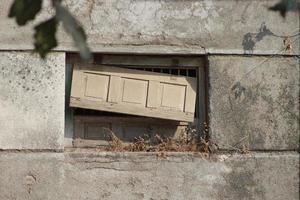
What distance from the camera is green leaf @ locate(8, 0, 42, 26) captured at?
6.22 ft

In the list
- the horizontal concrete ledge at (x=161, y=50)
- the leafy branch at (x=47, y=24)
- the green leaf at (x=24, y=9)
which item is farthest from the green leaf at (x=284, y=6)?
the horizontal concrete ledge at (x=161, y=50)

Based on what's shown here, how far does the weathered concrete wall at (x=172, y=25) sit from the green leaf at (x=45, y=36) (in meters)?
3.86

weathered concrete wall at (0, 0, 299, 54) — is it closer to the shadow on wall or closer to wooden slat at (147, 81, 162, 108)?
the shadow on wall

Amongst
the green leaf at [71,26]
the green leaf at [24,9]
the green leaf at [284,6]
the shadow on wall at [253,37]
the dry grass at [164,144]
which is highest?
the shadow on wall at [253,37]

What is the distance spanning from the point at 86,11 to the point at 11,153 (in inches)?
57.1

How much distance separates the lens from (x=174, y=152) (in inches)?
229

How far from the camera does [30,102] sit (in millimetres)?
5695

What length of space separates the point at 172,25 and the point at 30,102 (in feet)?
4.83

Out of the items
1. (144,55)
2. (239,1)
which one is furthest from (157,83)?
(239,1)

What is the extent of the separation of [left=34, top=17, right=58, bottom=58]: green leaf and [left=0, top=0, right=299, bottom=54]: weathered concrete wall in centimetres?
386

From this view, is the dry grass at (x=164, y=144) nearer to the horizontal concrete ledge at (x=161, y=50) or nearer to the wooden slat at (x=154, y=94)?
the wooden slat at (x=154, y=94)

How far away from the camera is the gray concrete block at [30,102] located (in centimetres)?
567

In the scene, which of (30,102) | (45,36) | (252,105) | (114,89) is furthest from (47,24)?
(252,105)

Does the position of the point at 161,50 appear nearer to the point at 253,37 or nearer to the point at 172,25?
the point at 172,25
